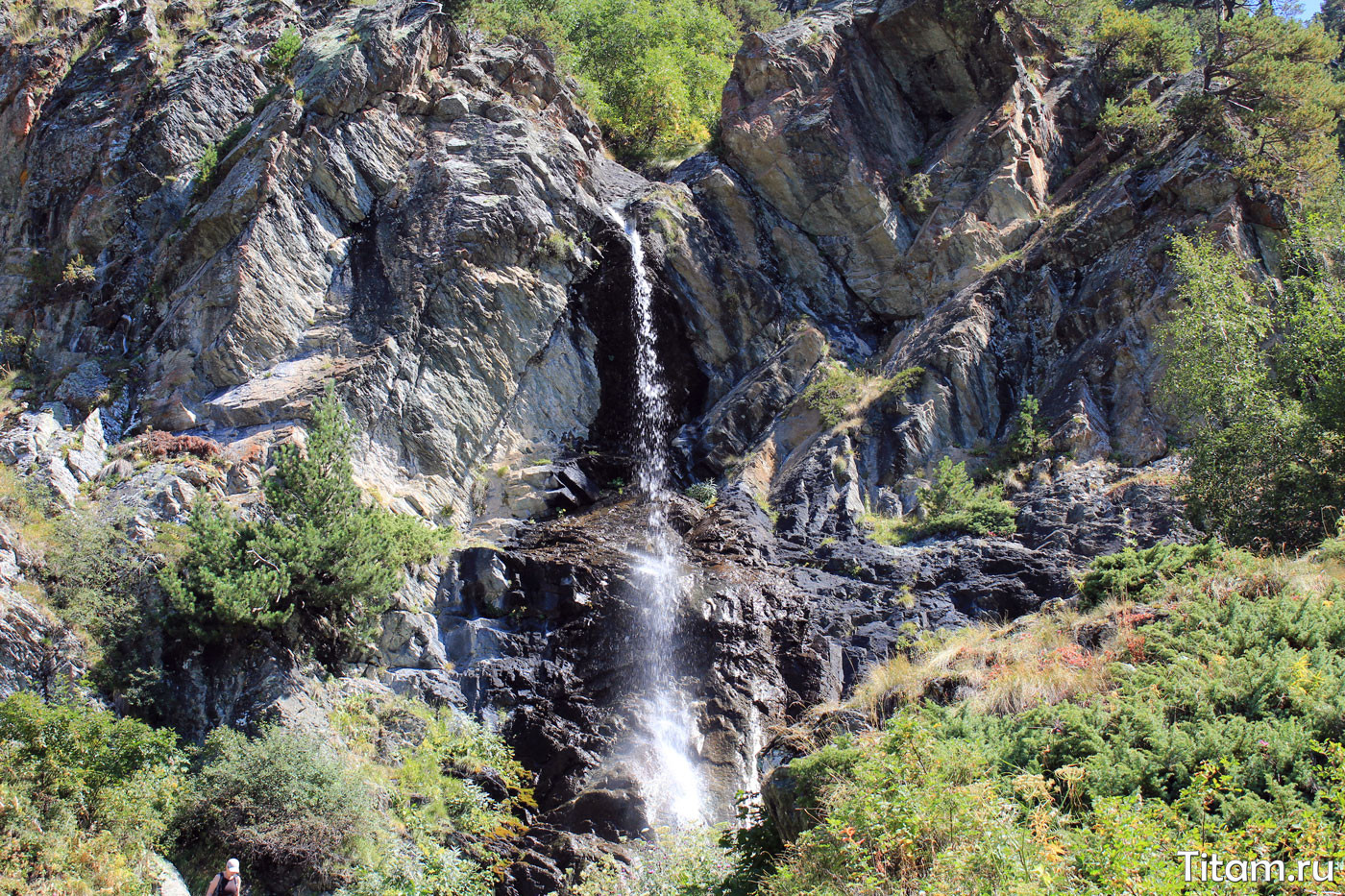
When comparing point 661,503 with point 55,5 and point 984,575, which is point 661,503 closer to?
point 984,575

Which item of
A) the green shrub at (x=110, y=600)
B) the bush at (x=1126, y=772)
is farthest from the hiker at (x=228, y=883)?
the bush at (x=1126, y=772)

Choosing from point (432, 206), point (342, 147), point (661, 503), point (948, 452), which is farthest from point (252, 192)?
point (948, 452)

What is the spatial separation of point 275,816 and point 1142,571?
12.2 metres

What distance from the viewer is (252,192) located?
2062cm

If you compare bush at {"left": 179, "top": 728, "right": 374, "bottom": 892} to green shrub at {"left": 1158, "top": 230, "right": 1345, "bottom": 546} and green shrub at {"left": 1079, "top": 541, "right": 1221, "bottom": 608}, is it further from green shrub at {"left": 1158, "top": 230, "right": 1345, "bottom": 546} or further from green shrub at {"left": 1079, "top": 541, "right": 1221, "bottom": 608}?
green shrub at {"left": 1158, "top": 230, "right": 1345, "bottom": 546}

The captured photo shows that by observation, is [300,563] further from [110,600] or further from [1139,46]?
[1139,46]

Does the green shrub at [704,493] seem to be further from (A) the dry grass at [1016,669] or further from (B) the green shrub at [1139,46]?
A: (B) the green shrub at [1139,46]

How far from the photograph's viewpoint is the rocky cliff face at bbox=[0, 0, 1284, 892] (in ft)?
53.0

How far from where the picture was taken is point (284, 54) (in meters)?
24.4

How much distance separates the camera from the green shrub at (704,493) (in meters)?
20.5

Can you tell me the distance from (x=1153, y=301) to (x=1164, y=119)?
24.4ft

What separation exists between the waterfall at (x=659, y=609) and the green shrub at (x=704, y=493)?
75 centimetres

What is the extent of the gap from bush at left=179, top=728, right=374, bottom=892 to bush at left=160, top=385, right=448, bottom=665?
2261 mm

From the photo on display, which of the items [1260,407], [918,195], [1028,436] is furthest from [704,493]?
[918,195]
